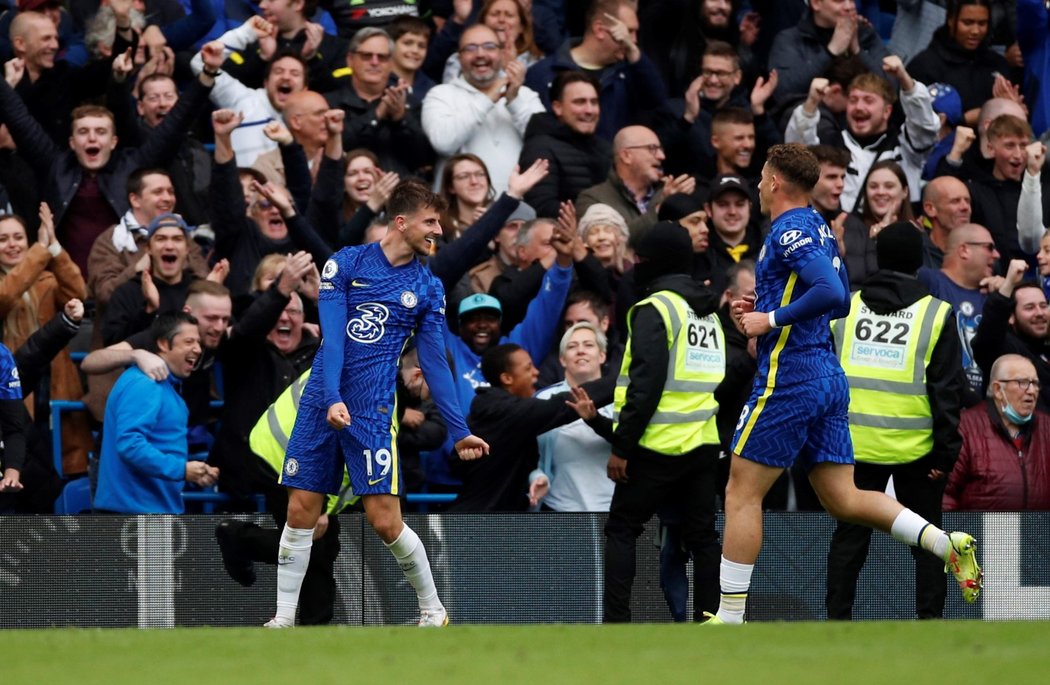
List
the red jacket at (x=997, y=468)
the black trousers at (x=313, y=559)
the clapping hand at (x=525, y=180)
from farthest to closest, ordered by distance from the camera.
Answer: the clapping hand at (x=525, y=180)
the red jacket at (x=997, y=468)
the black trousers at (x=313, y=559)

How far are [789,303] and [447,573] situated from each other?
2.88 meters

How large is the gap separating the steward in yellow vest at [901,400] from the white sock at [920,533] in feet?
4.07

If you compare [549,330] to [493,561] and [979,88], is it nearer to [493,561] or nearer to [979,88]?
[493,561]

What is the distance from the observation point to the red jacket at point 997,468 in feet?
36.6

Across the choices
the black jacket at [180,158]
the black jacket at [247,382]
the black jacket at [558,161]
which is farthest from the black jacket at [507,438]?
the black jacket at [180,158]

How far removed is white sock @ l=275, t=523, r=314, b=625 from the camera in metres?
9.27

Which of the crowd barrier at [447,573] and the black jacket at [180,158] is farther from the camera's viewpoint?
the black jacket at [180,158]

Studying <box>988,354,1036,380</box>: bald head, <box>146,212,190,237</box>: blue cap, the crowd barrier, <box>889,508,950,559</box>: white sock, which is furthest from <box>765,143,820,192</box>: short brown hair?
<box>146,212,190,237</box>: blue cap

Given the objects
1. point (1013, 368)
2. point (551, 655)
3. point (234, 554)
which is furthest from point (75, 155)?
point (551, 655)

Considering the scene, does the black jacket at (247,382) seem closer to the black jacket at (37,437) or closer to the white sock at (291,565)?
the black jacket at (37,437)

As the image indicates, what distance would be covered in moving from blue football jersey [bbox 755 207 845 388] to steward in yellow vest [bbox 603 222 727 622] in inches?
46.7

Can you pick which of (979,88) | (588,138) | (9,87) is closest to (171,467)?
(9,87)

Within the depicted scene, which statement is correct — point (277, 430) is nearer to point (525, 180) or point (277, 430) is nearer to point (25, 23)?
point (525, 180)

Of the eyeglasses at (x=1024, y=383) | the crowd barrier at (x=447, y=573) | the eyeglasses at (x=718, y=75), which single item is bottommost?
the crowd barrier at (x=447, y=573)
